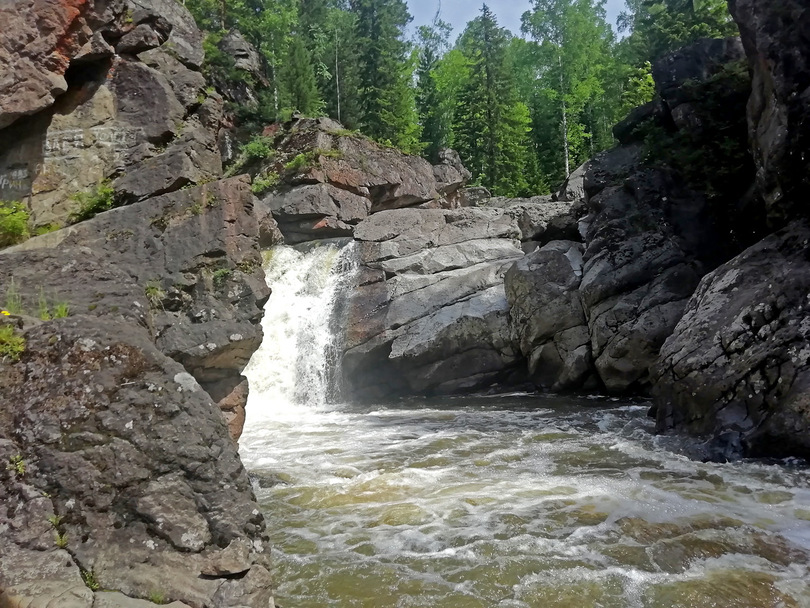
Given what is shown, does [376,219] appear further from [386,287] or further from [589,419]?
[589,419]

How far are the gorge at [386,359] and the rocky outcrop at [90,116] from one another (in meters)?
0.06

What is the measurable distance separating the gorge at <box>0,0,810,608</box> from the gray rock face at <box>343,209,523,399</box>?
0.10 m

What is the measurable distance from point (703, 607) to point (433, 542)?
8.69ft

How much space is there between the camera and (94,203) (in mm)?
10477

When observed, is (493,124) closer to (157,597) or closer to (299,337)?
(299,337)

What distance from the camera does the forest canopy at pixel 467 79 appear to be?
32.7 metres

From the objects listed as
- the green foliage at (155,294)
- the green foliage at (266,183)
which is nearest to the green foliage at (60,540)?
the green foliage at (155,294)

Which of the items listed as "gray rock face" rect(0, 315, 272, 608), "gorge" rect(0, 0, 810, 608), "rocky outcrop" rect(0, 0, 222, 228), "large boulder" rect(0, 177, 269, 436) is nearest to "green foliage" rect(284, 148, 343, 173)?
"gorge" rect(0, 0, 810, 608)

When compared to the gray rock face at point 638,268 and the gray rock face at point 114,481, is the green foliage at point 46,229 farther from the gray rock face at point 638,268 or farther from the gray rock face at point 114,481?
the gray rock face at point 638,268

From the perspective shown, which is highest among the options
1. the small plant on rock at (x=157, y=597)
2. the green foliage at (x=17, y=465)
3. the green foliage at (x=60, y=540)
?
the green foliage at (x=17, y=465)

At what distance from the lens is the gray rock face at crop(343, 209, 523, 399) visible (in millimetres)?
17906

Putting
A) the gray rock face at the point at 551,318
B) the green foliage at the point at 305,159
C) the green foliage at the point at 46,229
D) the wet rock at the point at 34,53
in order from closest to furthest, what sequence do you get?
the green foliage at the point at 46,229 → the wet rock at the point at 34,53 → the gray rock face at the point at 551,318 → the green foliage at the point at 305,159

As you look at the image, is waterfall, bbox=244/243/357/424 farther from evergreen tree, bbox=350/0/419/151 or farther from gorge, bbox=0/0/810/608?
evergreen tree, bbox=350/0/419/151

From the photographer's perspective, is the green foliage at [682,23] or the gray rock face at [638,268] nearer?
the gray rock face at [638,268]
